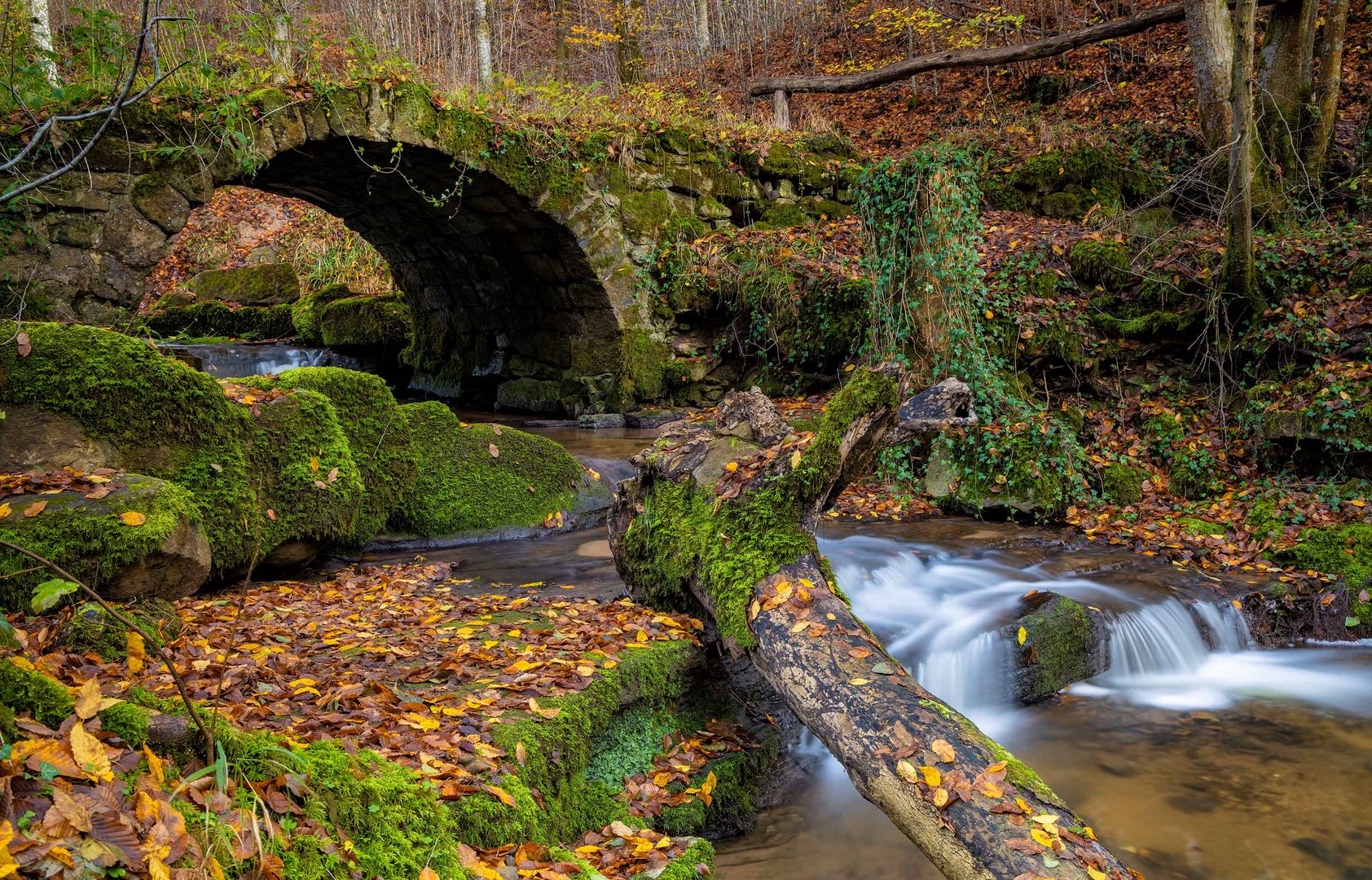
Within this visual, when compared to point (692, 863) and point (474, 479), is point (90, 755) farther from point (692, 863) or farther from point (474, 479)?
point (474, 479)

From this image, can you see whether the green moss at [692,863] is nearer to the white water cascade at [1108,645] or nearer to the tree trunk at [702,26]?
the white water cascade at [1108,645]

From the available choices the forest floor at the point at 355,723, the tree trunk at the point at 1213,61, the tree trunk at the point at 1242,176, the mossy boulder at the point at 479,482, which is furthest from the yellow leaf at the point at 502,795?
the tree trunk at the point at 1213,61

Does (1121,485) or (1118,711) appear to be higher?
(1121,485)

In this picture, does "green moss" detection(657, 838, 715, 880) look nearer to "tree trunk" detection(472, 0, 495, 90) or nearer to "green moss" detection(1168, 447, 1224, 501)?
"green moss" detection(1168, 447, 1224, 501)

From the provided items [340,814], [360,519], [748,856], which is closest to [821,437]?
[748,856]

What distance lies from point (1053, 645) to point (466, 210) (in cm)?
869

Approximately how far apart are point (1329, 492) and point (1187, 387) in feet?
5.99

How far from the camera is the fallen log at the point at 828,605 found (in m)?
2.46

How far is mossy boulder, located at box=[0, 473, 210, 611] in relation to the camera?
10.6 ft

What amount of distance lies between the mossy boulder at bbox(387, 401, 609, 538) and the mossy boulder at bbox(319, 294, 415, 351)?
8.31m

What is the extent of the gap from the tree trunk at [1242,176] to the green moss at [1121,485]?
2121 mm

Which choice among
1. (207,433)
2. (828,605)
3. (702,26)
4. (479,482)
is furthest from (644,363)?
(702,26)

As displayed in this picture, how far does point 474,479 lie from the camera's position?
6.61 m

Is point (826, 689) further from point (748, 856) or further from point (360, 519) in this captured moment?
point (360, 519)
